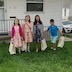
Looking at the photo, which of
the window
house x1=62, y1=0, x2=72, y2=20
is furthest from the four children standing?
house x1=62, y1=0, x2=72, y2=20

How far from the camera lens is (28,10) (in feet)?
54.0

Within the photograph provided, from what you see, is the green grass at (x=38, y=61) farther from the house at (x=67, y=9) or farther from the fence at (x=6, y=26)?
the house at (x=67, y=9)

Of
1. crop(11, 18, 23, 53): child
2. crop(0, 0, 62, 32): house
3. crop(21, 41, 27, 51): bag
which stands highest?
crop(0, 0, 62, 32): house

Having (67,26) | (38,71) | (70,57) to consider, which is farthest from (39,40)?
(67,26)

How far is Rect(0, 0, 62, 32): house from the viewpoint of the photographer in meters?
16.0

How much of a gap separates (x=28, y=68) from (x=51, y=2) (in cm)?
807

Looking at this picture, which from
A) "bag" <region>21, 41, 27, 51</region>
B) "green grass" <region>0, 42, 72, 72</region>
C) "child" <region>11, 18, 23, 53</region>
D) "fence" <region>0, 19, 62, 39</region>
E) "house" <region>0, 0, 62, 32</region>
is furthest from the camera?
"house" <region>0, 0, 62, 32</region>

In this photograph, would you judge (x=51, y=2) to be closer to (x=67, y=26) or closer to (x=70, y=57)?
(x=70, y=57)

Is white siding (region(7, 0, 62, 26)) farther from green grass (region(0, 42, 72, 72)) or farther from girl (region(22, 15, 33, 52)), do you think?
girl (region(22, 15, 33, 52))

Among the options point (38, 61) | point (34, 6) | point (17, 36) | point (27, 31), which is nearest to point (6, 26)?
point (34, 6)

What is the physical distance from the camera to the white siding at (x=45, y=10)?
16094 mm

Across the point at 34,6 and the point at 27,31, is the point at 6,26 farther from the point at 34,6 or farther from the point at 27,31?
the point at 27,31

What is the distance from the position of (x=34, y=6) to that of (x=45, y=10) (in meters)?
0.70

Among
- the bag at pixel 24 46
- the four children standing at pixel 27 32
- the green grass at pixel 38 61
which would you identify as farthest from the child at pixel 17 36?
the green grass at pixel 38 61
